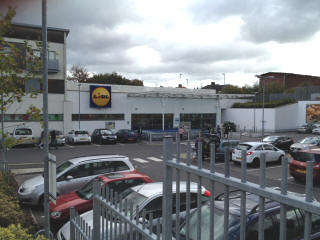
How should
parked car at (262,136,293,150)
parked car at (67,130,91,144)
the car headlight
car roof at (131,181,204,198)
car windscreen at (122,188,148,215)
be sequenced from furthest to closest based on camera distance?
parked car at (67,130,91,144)
parked car at (262,136,293,150)
the car headlight
car roof at (131,181,204,198)
car windscreen at (122,188,148,215)

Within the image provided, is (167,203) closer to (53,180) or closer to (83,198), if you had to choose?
(53,180)

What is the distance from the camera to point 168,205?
7.70ft

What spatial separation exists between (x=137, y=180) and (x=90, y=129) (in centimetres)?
2467

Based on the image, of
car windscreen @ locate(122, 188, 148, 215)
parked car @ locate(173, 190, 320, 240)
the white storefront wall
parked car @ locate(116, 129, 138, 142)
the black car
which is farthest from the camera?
the white storefront wall

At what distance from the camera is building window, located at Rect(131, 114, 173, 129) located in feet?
114

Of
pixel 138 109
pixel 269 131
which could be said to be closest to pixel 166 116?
pixel 138 109

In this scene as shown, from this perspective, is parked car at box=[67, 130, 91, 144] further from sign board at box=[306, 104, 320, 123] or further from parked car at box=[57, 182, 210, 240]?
sign board at box=[306, 104, 320, 123]

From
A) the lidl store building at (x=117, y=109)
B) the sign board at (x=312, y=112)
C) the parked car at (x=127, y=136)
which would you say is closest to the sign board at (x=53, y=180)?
the lidl store building at (x=117, y=109)

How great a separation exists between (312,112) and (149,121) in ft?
81.2

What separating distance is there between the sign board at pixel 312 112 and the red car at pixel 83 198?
4079cm

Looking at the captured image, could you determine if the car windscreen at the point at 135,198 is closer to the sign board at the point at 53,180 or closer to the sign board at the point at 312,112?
the sign board at the point at 53,180

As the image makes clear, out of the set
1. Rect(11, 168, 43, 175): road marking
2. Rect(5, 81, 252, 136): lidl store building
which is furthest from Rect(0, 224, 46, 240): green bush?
Rect(5, 81, 252, 136): lidl store building

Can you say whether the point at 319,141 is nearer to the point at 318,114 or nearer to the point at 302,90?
the point at 318,114

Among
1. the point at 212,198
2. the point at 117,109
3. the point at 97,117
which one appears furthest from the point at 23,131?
the point at 212,198
